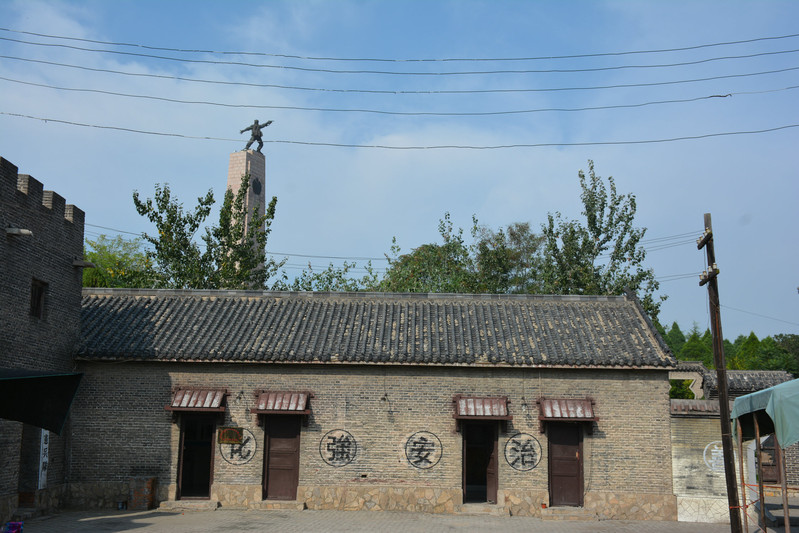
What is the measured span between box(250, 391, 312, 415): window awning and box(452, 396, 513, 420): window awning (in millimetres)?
3898

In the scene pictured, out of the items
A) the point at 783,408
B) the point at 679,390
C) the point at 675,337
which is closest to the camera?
the point at 783,408

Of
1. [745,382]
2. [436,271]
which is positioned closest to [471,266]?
[436,271]

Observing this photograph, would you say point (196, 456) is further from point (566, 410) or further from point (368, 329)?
point (566, 410)

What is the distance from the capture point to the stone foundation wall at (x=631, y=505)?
683 inches

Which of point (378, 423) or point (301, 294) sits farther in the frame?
point (301, 294)

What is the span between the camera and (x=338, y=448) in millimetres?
18109

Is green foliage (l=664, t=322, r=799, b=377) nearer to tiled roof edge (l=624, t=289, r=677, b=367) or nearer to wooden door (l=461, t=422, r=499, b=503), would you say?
tiled roof edge (l=624, t=289, r=677, b=367)

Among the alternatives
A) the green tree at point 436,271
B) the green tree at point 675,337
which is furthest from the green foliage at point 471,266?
the green tree at point 675,337

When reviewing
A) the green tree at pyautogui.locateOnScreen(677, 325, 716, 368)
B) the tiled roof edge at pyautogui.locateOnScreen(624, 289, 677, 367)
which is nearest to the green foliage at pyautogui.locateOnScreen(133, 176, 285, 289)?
the tiled roof edge at pyautogui.locateOnScreen(624, 289, 677, 367)

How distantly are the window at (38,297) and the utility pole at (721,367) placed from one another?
15.3 metres

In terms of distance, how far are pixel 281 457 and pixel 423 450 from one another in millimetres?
3740

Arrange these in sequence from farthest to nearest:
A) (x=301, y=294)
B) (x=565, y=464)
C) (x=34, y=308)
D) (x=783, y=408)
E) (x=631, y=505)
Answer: (x=301, y=294), (x=565, y=464), (x=631, y=505), (x=34, y=308), (x=783, y=408)

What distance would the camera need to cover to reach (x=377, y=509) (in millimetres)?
17781

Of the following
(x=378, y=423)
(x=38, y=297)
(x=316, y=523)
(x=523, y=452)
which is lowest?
(x=316, y=523)
